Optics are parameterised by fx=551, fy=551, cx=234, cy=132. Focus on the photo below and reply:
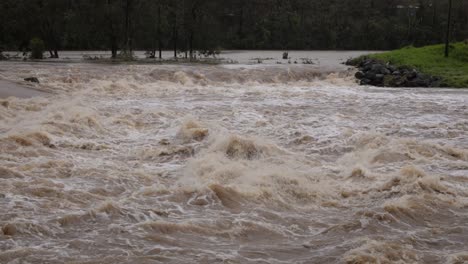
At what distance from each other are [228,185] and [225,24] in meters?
77.1

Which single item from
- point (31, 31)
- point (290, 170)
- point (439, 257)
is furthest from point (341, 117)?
point (31, 31)

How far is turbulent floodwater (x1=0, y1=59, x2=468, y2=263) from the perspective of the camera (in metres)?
6.62

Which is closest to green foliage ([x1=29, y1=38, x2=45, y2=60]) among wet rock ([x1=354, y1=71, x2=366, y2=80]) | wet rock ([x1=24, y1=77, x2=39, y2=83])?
wet rock ([x1=24, y1=77, x2=39, y2=83])

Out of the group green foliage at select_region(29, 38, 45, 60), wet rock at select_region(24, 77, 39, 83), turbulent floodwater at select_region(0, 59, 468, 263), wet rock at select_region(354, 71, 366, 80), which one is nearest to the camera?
turbulent floodwater at select_region(0, 59, 468, 263)

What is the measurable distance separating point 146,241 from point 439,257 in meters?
3.48

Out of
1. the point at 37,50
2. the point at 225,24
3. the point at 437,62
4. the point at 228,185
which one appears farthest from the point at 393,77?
the point at 225,24

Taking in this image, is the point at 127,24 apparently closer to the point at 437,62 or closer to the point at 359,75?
the point at 359,75

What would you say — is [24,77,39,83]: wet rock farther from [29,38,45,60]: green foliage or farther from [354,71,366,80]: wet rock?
[29,38,45,60]: green foliage

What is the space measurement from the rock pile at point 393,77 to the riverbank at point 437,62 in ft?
2.00

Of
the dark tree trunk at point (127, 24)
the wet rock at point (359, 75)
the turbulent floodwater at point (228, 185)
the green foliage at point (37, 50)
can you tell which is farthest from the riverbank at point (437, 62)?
the green foliage at point (37, 50)

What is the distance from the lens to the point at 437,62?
35781mm

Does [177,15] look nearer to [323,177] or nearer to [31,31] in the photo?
[31,31]

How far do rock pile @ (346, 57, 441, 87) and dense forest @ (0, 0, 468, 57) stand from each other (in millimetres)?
18598

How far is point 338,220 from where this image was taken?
7.75m
